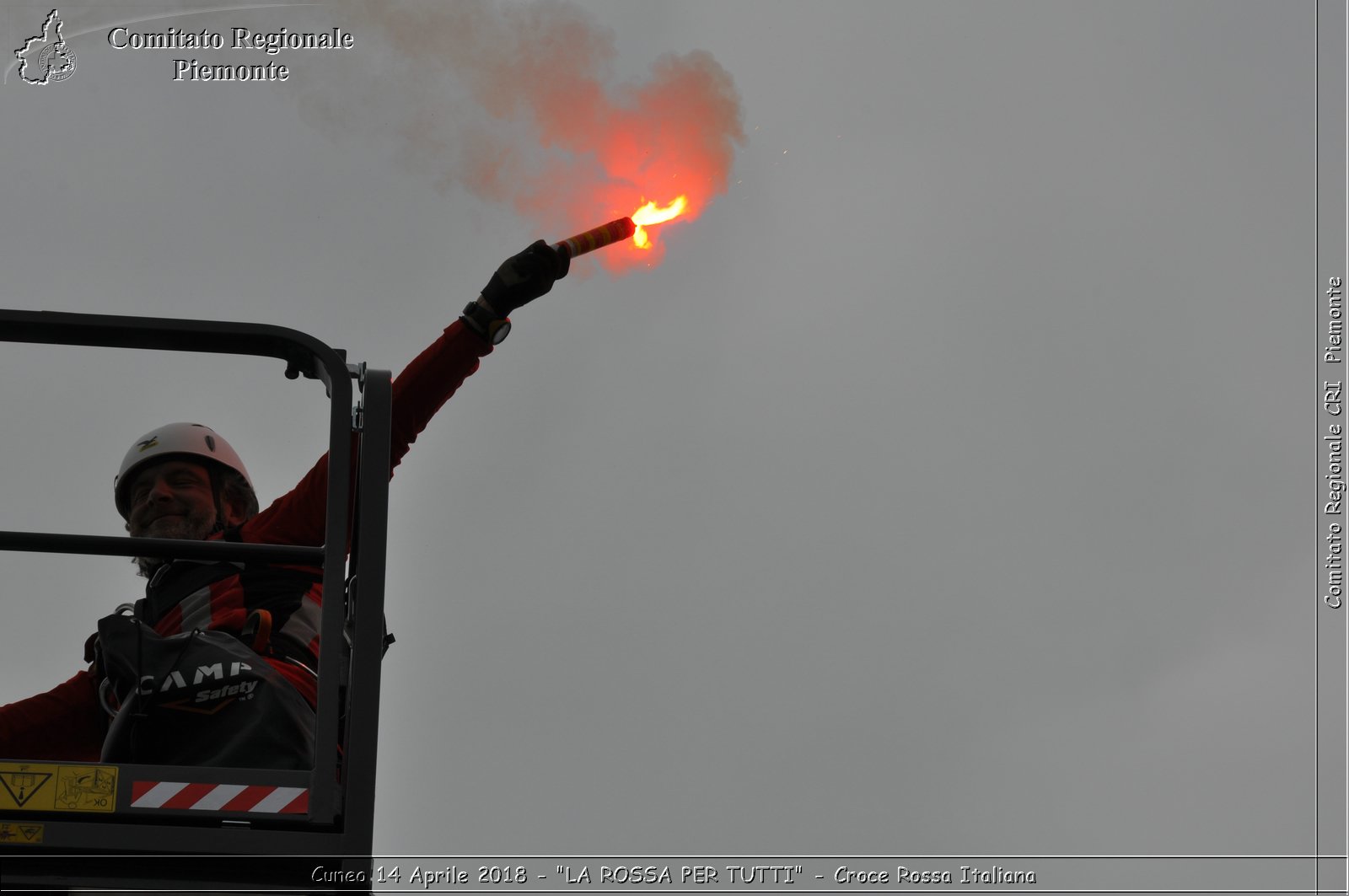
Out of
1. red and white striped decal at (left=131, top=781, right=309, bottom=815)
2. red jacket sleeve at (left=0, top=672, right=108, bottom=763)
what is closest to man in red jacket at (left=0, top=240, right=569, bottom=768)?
red jacket sleeve at (left=0, top=672, right=108, bottom=763)

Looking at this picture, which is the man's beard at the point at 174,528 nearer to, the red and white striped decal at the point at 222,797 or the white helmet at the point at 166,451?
the white helmet at the point at 166,451

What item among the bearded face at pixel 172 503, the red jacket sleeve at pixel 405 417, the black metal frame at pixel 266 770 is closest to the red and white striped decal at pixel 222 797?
the black metal frame at pixel 266 770

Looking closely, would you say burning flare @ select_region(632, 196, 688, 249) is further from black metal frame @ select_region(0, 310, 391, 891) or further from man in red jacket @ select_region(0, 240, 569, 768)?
black metal frame @ select_region(0, 310, 391, 891)

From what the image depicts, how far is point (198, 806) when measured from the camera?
13.9ft

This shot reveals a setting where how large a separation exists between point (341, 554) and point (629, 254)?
4.38 m

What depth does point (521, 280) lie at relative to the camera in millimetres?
6418

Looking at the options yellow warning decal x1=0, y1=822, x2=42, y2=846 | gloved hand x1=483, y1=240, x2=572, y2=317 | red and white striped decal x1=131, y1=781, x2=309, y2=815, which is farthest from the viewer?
gloved hand x1=483, y1=240, x2=572, y2=317

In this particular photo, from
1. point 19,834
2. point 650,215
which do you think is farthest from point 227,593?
point 650,215

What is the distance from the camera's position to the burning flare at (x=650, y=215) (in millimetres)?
8625

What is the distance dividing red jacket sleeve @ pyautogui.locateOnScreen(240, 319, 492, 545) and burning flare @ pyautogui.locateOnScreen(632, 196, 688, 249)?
2.50 m

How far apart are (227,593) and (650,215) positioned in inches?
154

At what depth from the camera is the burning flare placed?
8625mm

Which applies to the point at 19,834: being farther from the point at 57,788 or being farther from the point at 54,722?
the point at 54,722

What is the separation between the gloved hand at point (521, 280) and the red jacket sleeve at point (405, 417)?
22 centimetres
